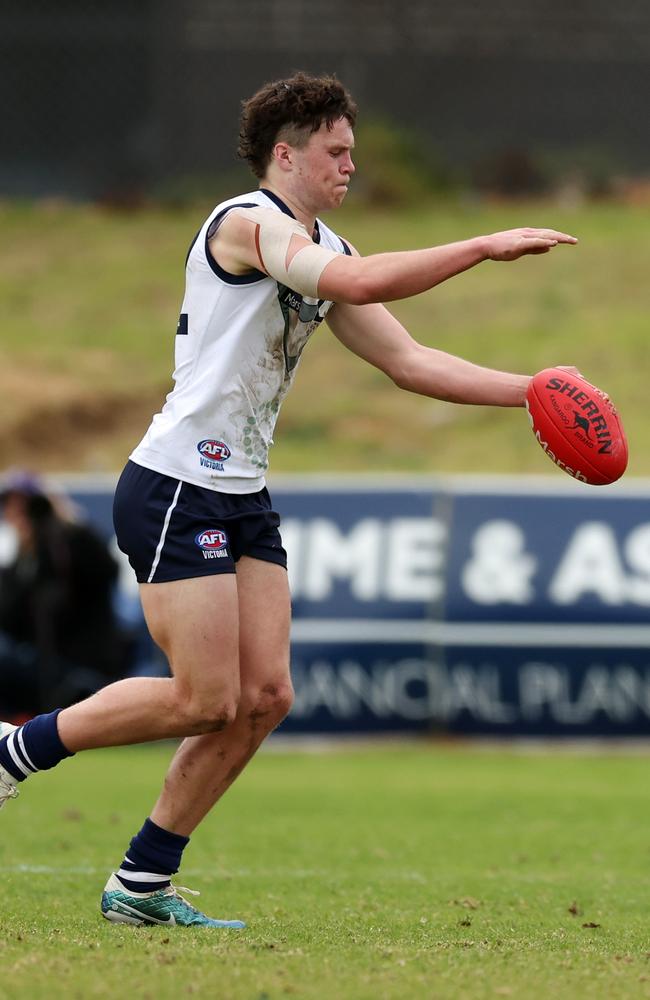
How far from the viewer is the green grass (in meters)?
19.3

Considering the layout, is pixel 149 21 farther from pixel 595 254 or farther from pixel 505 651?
pixel 505 651

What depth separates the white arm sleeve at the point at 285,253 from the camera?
185 inches

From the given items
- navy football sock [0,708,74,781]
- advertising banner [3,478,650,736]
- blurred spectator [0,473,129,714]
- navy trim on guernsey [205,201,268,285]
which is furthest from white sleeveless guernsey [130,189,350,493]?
advertising banner [3,478,650,736]

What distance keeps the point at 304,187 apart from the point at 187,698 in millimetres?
1570

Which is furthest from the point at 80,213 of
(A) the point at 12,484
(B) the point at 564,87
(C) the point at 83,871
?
(C) the point at 83,871

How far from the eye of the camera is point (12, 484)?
463 inches

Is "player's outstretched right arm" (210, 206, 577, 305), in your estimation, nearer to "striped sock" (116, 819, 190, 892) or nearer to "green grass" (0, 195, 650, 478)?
"striped sock" (116, 819, 190, 892)

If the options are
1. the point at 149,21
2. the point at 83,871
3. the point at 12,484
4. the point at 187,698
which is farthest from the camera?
the point at 149,21

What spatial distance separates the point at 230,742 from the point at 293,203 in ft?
5.45

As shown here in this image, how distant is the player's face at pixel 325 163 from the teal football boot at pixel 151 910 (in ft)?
7.10

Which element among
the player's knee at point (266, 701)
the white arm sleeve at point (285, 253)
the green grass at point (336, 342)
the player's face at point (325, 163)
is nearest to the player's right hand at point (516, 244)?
the white arm sleeve at point (285, 253)

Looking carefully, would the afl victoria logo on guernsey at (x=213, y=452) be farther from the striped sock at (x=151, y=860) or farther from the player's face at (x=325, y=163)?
the striped sock at (x=151, y=860)

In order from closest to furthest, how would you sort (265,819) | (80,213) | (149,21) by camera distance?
1. (265,819)
2. (149,21)
3. (80,213)

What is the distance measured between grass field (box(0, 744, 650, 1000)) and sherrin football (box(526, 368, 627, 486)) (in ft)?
4.57
